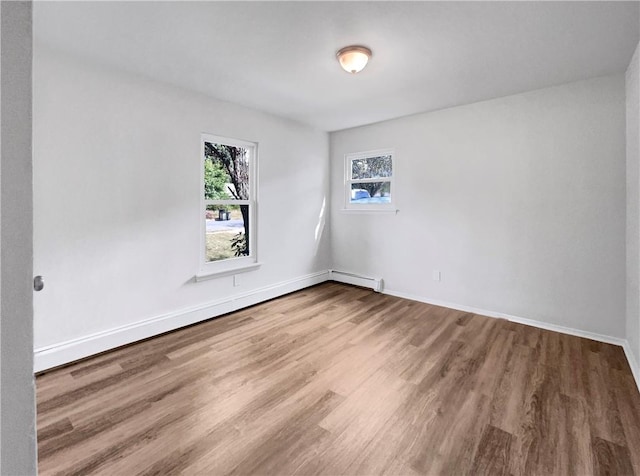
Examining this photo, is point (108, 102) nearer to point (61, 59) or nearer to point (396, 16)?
point (61, 59)

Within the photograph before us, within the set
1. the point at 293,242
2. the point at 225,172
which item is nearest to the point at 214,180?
the point at 225,172

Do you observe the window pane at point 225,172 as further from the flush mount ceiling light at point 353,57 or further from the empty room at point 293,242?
the flush mount ceiling light at point 353,57

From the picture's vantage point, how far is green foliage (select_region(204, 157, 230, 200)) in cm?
345

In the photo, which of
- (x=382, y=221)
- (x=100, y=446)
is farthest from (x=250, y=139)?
(x=100, y=446)

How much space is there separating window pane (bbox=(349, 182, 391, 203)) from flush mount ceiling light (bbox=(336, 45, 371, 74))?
7.21 feet

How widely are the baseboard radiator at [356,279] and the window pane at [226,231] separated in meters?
1.71

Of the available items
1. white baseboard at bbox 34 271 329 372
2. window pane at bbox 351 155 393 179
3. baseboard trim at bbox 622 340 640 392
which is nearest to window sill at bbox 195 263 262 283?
white baseboard at bbox 34 271 329 372

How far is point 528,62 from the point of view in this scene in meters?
2.55

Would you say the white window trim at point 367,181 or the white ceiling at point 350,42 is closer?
the white ceiling at point 350,42

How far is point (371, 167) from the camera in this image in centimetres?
461

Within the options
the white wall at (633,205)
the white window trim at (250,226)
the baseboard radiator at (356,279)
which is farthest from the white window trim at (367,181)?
the white wall at (633,205)

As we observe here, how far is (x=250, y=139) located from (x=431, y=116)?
92.3 inches

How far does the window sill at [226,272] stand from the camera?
A: 131 inches

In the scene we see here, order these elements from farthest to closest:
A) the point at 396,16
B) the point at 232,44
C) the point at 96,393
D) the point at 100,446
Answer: the point at 232,44 < the point at 96,393 < the point at 396,16 < the point at 100,446
